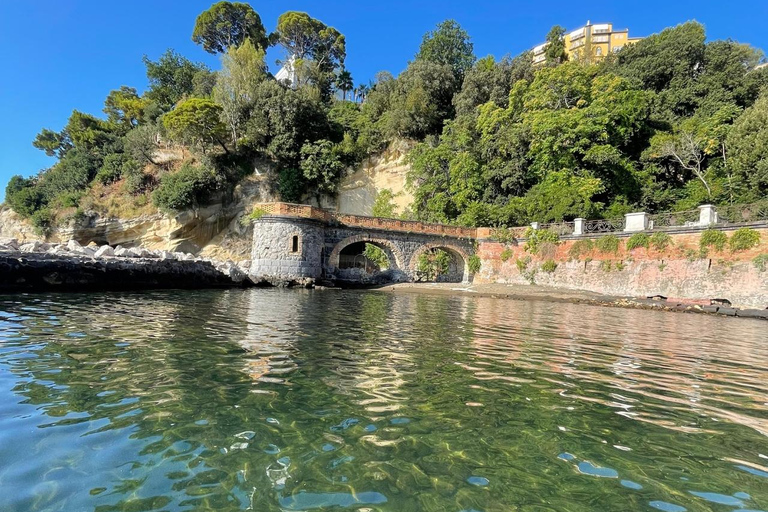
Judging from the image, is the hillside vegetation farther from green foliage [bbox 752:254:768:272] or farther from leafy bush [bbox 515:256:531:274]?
green foliage [bbox 752:254:768:272]

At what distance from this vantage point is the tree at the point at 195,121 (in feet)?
104

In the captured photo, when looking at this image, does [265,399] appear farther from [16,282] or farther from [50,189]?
[50,189]

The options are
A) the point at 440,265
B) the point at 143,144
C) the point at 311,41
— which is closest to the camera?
the point at 440,265

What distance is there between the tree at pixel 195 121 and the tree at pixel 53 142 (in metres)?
22.2

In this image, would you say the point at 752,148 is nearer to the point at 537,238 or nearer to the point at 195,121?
the point at 537,238

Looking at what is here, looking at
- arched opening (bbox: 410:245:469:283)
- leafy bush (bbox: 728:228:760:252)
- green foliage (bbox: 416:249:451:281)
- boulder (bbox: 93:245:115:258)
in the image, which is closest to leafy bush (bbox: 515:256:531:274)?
arched opening (bbox: 410:245:469:283)

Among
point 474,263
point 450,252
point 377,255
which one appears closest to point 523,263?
point 474,263

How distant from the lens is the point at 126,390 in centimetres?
444

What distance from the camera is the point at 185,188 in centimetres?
3188

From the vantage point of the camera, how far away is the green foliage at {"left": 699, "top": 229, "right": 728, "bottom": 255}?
18234 millimetres

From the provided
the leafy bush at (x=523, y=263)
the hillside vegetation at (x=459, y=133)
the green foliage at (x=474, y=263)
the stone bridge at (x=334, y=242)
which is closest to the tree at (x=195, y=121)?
the hillside vegetation at (x=459, y=133)

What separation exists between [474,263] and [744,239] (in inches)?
594

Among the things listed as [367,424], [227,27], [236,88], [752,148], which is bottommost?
[367,424]

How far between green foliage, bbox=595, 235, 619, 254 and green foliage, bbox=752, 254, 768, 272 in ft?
19.9
